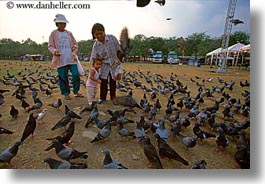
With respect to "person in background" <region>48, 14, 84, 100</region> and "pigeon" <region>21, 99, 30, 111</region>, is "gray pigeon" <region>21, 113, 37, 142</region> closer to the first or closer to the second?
"pigeon" <region>21, 99, 30, 111</region>

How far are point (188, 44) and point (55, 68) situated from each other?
836mm

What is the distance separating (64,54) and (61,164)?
66 cm

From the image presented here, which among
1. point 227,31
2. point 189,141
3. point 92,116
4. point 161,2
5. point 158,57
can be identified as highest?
point 161,2

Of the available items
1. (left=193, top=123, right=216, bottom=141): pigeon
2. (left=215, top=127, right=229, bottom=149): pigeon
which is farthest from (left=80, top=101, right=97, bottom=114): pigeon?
(left=215, top=127, right=229, bottom=149): pigeon

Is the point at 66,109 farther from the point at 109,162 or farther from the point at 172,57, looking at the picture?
the point at 172,57

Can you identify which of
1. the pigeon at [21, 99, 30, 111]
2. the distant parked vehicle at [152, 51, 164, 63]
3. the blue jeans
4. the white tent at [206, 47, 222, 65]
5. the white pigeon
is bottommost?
the white pigeon

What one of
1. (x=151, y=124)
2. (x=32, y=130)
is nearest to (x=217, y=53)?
(x=151, y=124)

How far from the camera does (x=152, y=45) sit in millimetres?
2020

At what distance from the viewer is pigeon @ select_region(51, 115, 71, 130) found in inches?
76.6

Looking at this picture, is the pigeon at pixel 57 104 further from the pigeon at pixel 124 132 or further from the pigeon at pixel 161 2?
the pigeon at pixel 161 2

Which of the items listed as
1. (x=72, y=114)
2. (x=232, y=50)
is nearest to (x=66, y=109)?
(x=72, y=114)

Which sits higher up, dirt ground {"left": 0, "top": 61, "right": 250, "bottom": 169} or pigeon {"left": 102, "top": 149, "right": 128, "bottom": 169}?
dirt ground {"left": 0, "top": 61, "right": 250, "bottom": 169}

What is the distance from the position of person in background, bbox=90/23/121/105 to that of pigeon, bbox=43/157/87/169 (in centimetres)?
41

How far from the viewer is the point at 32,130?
6.31 ft
